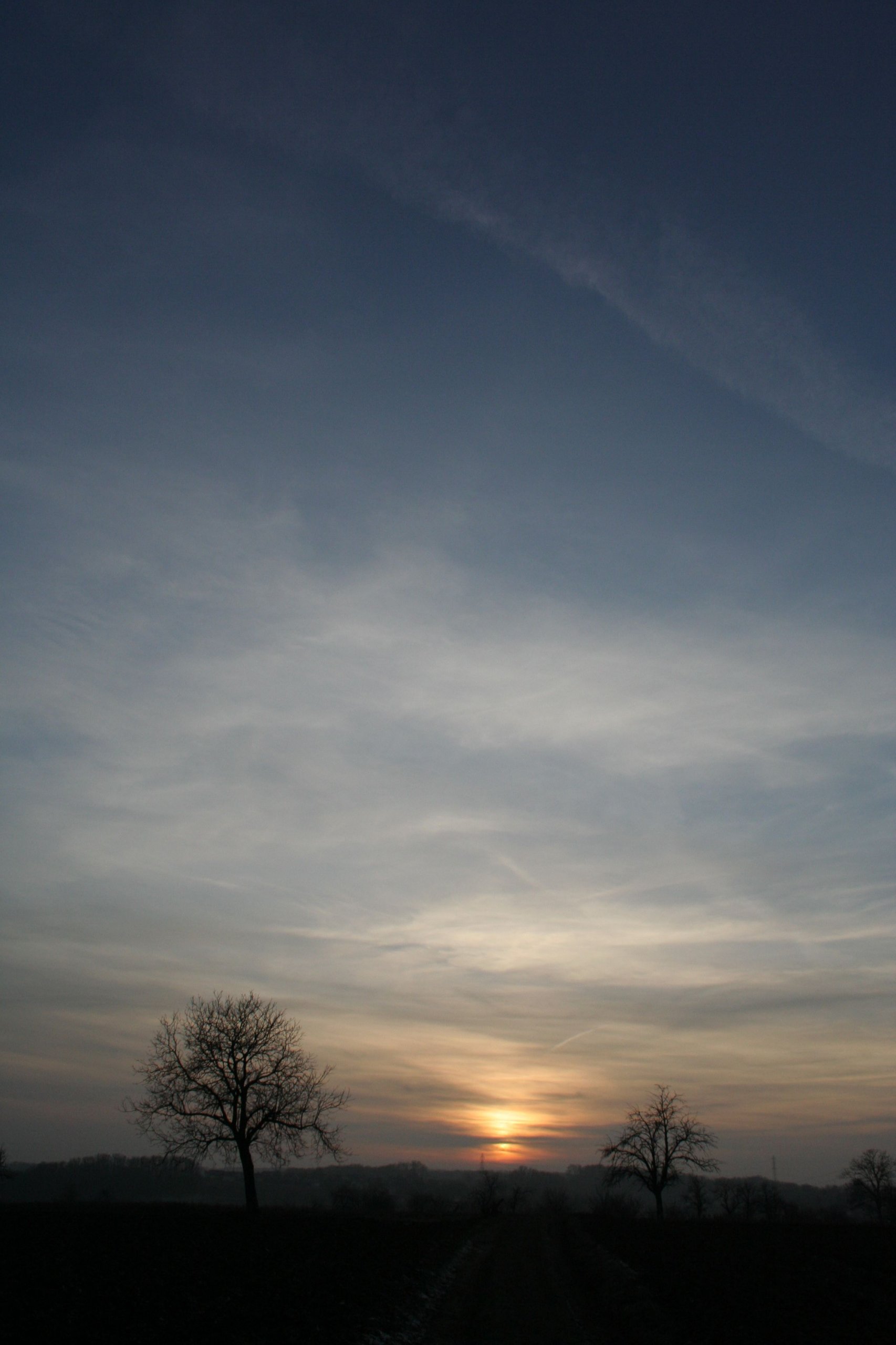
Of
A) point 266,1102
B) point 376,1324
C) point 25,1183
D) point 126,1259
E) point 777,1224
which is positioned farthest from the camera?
point 25,1183

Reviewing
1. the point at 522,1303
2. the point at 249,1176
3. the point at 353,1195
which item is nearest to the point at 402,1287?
the point at 522,1303

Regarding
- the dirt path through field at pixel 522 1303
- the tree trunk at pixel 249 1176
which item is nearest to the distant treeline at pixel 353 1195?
the tree trunk at pixel 249 1176

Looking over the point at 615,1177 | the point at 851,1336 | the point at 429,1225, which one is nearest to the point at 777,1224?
the point at 615,1177

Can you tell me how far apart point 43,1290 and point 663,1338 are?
13.9 meters

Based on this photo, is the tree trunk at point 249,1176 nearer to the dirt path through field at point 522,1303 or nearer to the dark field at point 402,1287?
the dark field at point 402,1287

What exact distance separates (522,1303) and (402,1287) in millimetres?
3748

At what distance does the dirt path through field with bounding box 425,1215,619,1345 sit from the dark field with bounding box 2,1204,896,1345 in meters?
0.11

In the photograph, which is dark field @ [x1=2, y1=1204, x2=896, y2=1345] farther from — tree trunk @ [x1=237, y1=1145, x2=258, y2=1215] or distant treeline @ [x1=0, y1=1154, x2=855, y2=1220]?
distant treeline @ [x1=0, y1=1154, x2=855, y2=1220]

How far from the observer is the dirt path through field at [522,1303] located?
17.8 metres

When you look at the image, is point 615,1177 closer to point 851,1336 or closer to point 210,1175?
point 851,1336

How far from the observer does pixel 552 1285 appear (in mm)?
26609

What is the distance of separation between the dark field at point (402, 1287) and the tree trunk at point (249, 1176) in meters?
5.47

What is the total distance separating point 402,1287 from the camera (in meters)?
A: 21.8

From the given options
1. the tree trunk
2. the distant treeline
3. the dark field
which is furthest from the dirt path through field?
the distant treeline
